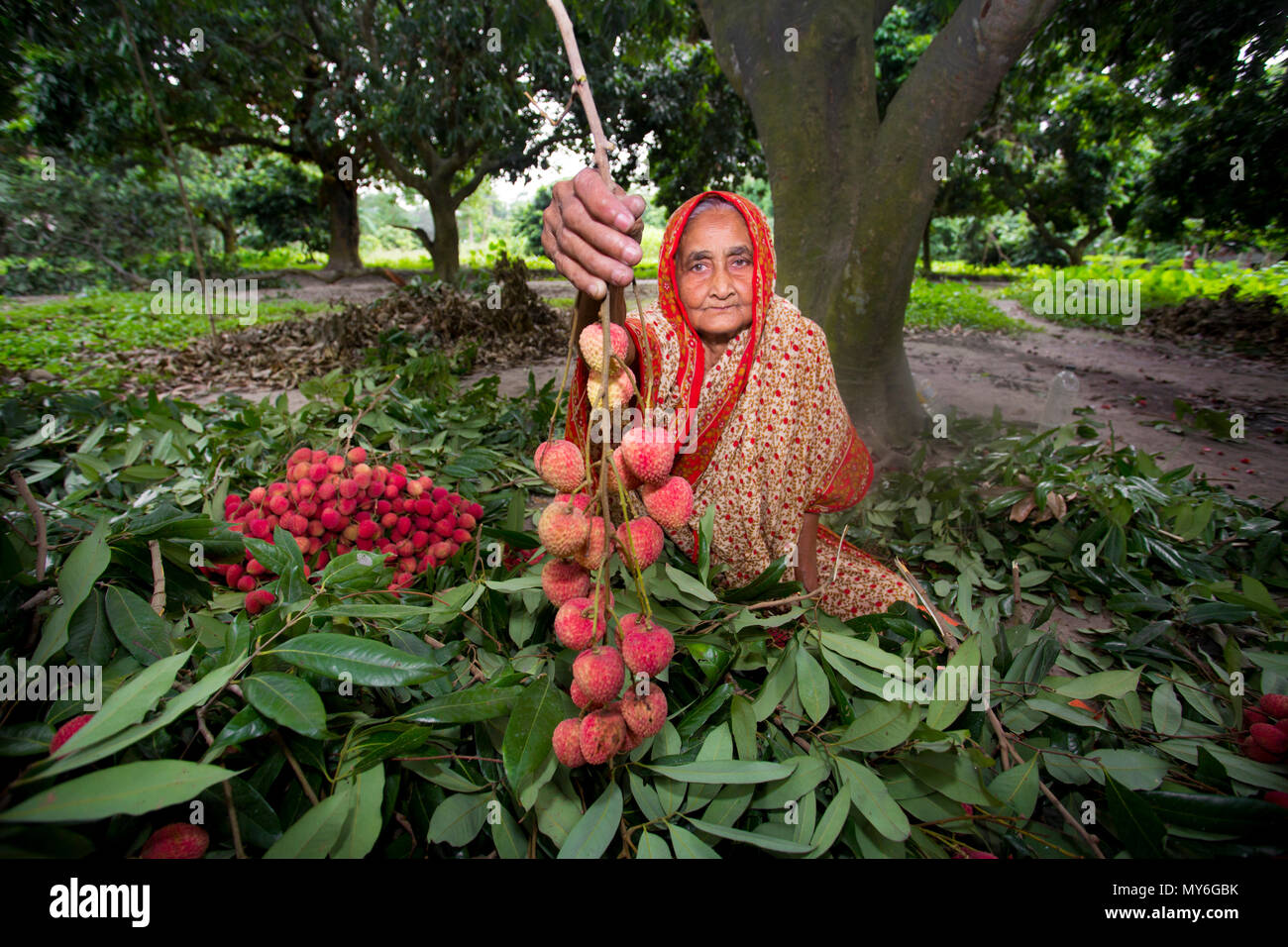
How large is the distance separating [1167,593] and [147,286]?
12.7m

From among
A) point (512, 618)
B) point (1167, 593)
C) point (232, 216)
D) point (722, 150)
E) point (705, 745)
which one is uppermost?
point (232, 216)

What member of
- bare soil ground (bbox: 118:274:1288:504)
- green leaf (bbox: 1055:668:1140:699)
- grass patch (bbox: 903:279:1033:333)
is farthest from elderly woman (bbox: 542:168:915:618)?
grass patch (bbox: 903:279:1033:333)

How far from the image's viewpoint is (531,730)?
64cm

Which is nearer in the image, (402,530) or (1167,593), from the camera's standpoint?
(402,530)

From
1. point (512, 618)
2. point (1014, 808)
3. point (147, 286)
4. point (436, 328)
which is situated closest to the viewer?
point (1014, 808)

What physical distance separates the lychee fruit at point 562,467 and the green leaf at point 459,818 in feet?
1.24

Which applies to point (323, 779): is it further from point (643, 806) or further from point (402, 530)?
point (402, 530)

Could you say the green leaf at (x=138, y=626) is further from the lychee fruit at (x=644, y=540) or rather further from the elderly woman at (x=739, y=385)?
the elderly woman at (x=739, y=385)

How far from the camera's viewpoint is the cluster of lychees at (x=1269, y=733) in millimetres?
793

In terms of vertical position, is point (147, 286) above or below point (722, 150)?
below

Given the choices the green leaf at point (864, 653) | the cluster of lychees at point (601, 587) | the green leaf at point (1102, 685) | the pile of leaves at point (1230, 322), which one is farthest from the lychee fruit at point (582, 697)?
the pile of leaves at point (1230, 322)

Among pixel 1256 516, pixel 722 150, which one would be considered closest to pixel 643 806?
pixel 1256 516

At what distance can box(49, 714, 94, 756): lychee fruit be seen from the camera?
21.7 inches

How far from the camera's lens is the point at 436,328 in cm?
488
